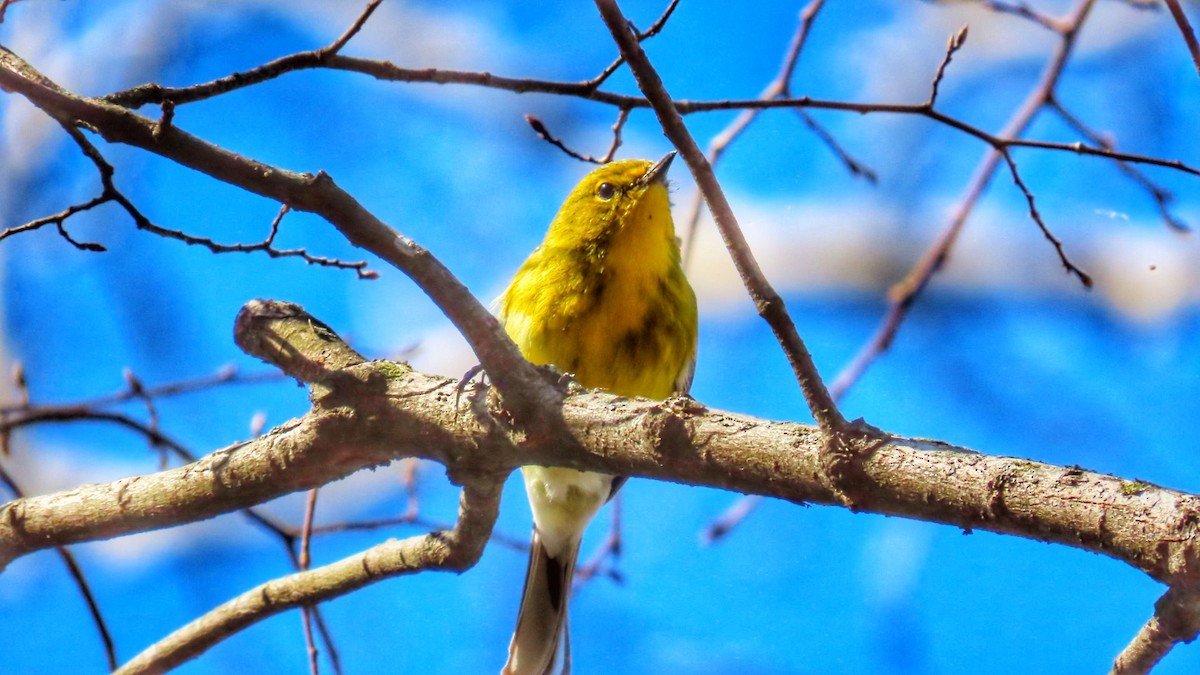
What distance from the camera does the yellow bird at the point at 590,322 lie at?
3566 millimetres

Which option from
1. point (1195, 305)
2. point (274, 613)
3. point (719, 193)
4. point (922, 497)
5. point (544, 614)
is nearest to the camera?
point (922, 497)

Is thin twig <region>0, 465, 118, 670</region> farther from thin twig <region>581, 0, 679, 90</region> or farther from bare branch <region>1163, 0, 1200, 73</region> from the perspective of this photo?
bare branch <region>1163, 0, 1200, 73</region>

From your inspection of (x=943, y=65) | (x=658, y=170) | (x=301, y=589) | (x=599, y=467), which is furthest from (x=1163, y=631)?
(x=658, y=170)

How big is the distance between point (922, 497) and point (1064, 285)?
630cm

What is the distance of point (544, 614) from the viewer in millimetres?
4160

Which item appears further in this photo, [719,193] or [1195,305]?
[1195,305]

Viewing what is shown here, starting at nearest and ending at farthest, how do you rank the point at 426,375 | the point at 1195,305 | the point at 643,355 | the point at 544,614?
the point at 426,375 < the point at 643,355 < the point at 544,614 < the point at 1195,305

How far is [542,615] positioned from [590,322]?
123cm

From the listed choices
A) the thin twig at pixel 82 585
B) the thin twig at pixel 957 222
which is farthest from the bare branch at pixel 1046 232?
the thin twig at pixel 82 585

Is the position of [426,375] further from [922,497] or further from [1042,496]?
[1042,496]

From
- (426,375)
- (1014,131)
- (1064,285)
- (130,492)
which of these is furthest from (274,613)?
(1064,285)

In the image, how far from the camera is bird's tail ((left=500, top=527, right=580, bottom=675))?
13.2 feet

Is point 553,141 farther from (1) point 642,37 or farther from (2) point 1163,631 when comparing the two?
(2) point 1163,631

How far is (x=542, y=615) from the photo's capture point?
4156 mm
